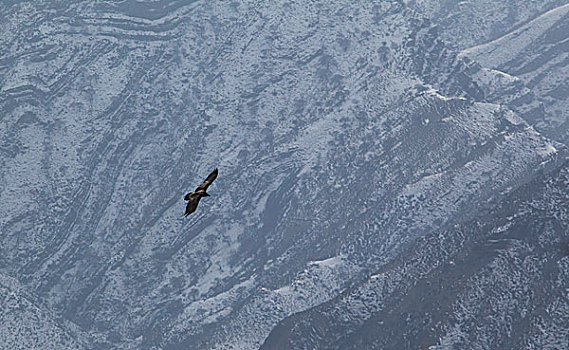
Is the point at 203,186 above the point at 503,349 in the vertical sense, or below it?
above

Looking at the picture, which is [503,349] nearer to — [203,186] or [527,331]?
[527,331]

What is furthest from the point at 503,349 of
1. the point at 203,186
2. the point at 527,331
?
the point at 203,186

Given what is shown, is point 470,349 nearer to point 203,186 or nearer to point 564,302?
point 564,302

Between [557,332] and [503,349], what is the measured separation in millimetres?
8969

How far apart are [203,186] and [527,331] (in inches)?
4359

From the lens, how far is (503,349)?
200m

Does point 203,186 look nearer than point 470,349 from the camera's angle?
Yes

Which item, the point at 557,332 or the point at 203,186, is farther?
the point at 557,332

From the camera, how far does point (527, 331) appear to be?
19875 centimetres

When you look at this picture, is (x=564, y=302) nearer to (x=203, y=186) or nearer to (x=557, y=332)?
(x=557, y=332)

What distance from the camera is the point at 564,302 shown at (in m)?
200

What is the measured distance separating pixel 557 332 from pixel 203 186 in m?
108

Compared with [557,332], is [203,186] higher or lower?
higher

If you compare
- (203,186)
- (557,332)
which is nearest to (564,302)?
(557,332)
